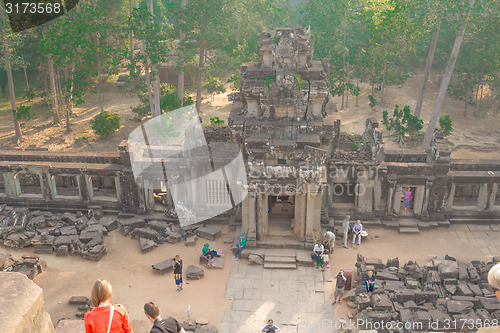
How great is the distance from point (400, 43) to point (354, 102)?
23.5 ft

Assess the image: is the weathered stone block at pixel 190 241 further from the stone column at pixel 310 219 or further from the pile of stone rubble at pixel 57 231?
the stone column at pixel 310 219

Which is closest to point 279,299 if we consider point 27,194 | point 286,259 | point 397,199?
point 286,259

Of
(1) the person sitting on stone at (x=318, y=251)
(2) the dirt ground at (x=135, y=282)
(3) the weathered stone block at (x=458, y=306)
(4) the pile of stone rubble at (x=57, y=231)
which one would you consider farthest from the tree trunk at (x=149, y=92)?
(3) the weathered stone block at (x=458, y=306)

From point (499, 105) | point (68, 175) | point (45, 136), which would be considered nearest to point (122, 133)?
point (45, 136)

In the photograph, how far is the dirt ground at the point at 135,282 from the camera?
66.9ft

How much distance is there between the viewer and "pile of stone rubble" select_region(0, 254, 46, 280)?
882 inches

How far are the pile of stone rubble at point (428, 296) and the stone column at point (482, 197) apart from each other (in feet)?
14.8

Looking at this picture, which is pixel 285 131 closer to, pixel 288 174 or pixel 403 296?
pixel 288 174

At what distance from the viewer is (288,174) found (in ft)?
74.5

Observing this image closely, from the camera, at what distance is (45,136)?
40.4m

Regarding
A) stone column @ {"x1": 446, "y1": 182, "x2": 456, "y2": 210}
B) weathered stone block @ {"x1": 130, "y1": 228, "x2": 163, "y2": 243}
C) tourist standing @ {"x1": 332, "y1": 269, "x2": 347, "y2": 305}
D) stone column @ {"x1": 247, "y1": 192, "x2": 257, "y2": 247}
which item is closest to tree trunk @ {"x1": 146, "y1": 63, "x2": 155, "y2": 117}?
weathered stone block @ {"x1": 130, "y1": 228, "x2": 163, "y2": 243}

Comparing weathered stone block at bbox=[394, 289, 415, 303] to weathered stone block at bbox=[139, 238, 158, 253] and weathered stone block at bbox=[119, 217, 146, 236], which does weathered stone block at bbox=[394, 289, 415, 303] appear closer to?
weathered stone block at bbox=[139, 238, 158, 253]

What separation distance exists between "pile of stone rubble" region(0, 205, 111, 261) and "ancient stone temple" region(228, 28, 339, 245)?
25.0 ft

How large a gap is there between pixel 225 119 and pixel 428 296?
89.2 ft
